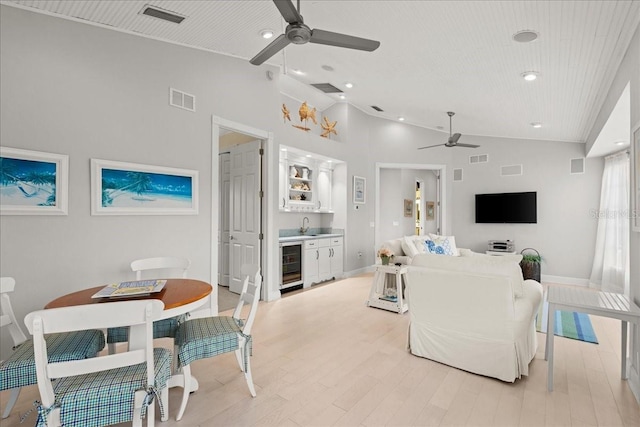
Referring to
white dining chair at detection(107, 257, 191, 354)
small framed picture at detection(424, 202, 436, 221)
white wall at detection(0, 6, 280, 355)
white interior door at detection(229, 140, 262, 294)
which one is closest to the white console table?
white dining chair at detection(107, 257, 191, 354)

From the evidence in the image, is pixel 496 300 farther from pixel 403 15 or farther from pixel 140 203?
pixel 140 203

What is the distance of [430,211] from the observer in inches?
381

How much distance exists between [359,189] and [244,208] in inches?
109

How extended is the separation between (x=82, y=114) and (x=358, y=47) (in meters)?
2.65

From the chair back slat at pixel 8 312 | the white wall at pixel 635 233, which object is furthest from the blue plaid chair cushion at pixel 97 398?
the white wall at pixel 635 233

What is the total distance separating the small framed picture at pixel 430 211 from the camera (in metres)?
9.57

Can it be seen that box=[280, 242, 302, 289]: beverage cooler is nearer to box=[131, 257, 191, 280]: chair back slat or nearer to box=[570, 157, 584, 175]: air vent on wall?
box=[131, 257, 191, 280]: chair back slat

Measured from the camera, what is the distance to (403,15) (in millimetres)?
3018

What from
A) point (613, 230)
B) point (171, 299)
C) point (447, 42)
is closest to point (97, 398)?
point (171, 299)

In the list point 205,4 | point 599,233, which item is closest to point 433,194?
point 599,233

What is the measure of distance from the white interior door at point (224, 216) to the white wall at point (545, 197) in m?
5.10

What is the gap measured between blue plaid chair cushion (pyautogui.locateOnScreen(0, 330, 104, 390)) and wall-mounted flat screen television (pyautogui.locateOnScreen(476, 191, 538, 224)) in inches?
280

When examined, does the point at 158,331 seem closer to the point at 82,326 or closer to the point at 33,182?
the point at 82,326

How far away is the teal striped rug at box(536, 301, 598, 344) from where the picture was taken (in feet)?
11.7
